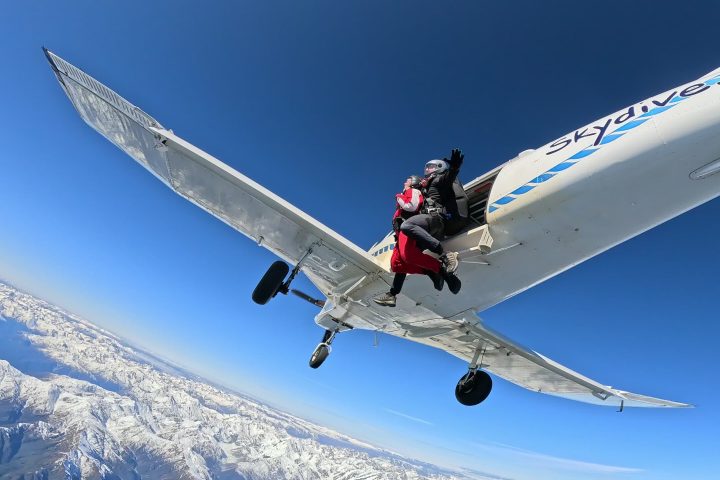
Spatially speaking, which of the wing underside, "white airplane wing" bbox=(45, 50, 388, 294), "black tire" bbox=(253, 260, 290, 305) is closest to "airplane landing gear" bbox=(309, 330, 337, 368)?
the wing underside

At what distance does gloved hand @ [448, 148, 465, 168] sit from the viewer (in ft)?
19.7

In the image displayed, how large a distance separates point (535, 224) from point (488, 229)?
0.81 m

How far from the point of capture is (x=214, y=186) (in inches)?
330

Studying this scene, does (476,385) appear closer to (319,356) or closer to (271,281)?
(319,356)

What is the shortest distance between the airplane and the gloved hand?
1234 mm

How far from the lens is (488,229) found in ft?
22.8

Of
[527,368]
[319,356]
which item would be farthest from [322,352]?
[527,368]

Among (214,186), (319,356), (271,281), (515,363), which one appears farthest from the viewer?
(319,356)

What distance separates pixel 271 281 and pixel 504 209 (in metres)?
5.92

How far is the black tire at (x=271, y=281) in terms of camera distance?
32.3 feet

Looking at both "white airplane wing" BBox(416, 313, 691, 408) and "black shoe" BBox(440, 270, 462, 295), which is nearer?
"black shoe" BBox(440, 270, 462, 295)

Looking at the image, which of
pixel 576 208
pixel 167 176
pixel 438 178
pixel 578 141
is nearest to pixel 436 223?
pixel 438 178

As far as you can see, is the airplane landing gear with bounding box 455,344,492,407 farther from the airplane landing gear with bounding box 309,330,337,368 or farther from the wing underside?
the airplane landing gear with bounding box 309,330,337,368

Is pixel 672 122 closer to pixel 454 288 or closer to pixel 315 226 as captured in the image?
pixel 454 288
